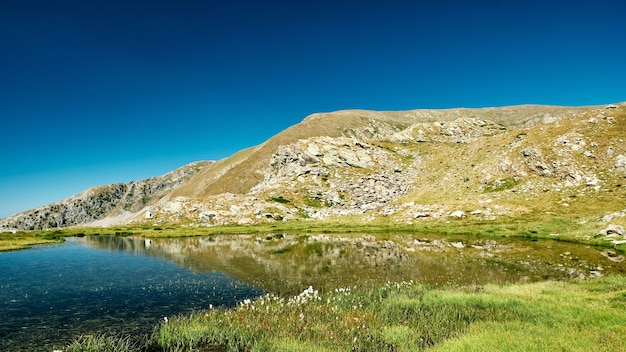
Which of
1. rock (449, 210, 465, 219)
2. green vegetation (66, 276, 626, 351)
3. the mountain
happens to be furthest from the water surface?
the mountain

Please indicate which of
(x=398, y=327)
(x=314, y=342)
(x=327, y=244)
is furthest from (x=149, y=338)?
(x=327, y=244)

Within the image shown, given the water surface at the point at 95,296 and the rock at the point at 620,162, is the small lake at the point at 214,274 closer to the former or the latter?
the water surface at the point at 95,296

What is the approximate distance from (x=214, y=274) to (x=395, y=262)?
2232 centimetres

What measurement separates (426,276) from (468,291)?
29.1 feet

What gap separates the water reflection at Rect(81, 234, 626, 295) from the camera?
34750mm

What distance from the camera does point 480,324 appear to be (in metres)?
18.5

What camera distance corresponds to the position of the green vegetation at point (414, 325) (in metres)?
15.5

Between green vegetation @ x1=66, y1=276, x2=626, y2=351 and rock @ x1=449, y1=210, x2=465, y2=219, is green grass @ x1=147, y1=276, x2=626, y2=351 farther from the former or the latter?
rock @ x1=449, y1=210, x2=465, y2=219

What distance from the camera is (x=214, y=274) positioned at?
133 ft

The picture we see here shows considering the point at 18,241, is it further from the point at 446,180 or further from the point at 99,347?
the point at 446,180

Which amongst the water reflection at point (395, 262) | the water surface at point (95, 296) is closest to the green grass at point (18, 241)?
the water surface at point (95, 296)

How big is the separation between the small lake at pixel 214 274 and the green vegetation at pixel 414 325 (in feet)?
15.9

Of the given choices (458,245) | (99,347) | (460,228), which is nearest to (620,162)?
(460,228)

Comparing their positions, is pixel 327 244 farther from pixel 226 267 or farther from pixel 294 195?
pixel 294 195
